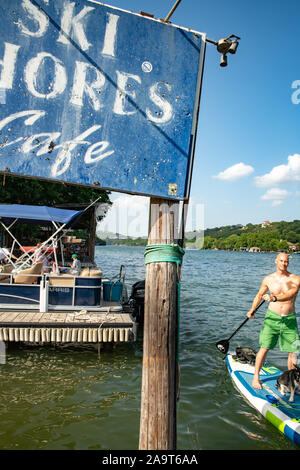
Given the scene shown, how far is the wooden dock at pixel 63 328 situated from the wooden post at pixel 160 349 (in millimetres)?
5358

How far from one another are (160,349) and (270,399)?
4648mm

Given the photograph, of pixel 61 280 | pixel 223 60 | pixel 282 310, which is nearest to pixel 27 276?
pixel 61 280

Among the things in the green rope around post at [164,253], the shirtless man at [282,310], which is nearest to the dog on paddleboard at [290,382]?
the shirtless man at [282,310]

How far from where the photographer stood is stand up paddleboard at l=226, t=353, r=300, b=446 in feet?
19.0

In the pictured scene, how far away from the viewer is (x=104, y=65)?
128 inches

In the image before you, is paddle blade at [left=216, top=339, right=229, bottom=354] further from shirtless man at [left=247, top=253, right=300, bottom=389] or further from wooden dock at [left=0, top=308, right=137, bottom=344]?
shirtless man at [left=247, top=253, right=300, bottom=389]

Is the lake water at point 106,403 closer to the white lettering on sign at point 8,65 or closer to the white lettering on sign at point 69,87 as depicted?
the white lettering on sign at point 69,87

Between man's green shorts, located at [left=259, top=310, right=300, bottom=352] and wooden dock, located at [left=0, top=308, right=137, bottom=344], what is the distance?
3.53 m

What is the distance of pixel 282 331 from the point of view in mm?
6105

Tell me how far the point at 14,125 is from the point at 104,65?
3.44ft

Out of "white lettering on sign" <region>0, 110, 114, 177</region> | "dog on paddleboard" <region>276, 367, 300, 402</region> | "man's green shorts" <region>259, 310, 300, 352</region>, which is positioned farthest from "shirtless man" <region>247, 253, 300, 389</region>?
"white lettering on sign" <region>0, 110, 114, 177</region>

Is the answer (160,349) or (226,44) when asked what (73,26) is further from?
(160,349)

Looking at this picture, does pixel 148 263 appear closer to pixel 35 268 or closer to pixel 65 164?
pixel 65 164

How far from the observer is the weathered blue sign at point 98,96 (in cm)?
307
